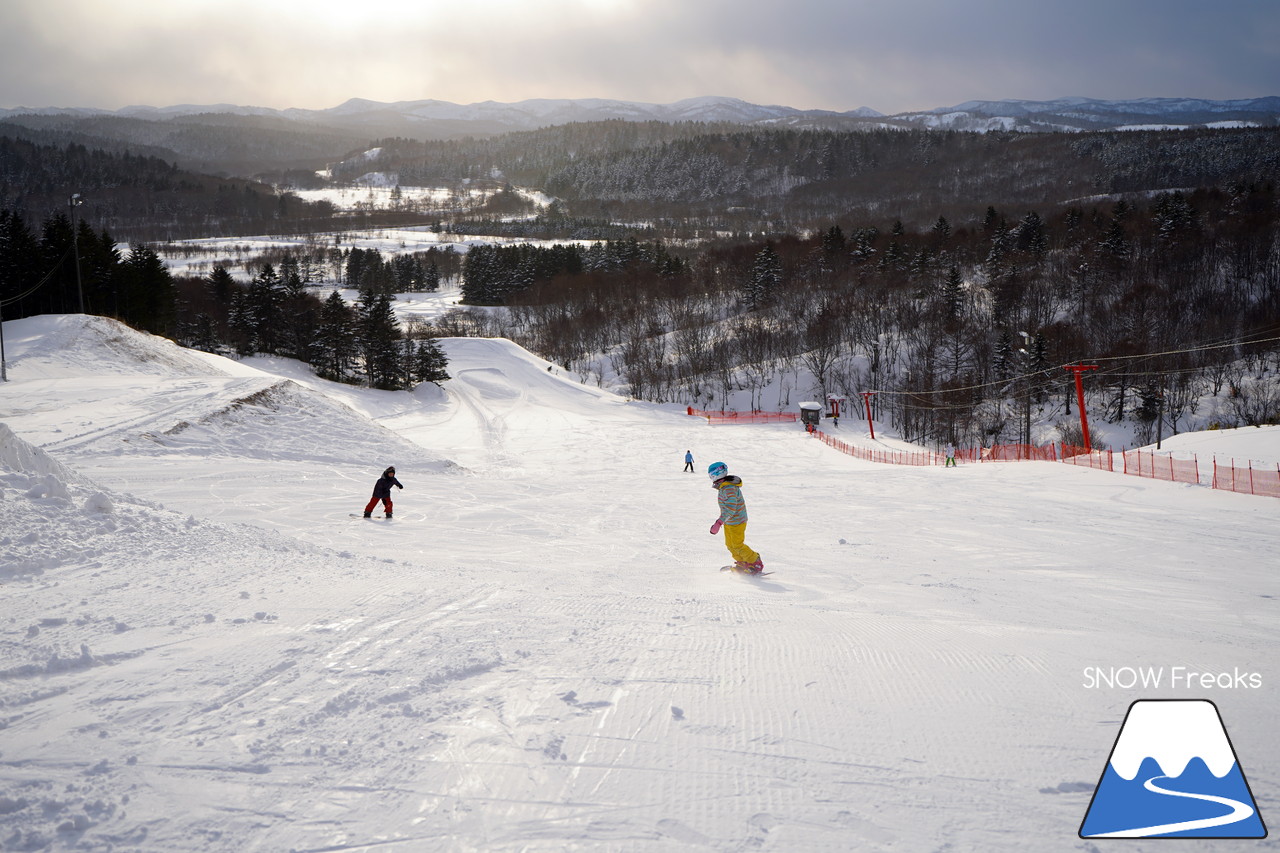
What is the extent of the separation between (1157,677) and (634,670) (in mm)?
3911

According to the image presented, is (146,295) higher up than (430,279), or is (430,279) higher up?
(430,279)

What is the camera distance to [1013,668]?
4.98m

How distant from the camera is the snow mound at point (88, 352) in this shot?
29.8 meters

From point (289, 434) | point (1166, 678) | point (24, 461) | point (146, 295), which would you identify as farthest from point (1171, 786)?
point (146, 295)

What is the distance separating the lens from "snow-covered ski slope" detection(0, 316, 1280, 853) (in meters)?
3.16

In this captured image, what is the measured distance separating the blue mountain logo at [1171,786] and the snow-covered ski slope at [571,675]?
0.36 feet

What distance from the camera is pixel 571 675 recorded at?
4.77 meters

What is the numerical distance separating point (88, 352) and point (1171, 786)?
4139cm

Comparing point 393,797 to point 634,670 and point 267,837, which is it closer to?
point 267,837

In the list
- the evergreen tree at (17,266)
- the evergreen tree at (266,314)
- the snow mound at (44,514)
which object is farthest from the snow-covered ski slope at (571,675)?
the evergreen tree at (266,314)

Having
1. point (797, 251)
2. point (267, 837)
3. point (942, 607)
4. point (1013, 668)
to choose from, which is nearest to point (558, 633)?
point (267, 837)

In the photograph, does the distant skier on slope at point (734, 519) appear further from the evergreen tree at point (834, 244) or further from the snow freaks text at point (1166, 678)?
the evergreen tree at point (834, 244)

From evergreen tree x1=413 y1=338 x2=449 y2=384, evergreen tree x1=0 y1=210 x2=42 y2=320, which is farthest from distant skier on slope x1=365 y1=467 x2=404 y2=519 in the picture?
evergreen tree x1=0 y1=210 x2=42 y2=320

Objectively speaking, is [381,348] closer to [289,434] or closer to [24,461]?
[289,434]
